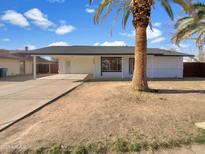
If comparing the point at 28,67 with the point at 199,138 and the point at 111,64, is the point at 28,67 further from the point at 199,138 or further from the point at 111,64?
the point at 199,138

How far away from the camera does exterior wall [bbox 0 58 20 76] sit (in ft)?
96.3

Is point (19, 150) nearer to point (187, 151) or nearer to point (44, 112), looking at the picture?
point (44, 112)

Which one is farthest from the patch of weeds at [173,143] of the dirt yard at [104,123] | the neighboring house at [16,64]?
the neighboring house at [16,64]

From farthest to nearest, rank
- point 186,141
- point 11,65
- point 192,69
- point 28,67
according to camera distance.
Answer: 1. point 28,67
2. point 11,65
3. point 192,69
4. point 186,141

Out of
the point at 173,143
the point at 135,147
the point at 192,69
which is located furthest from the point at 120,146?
the point at 192,69

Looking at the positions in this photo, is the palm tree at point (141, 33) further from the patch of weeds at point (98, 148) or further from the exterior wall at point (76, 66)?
the exterior wall at point (76, 66)

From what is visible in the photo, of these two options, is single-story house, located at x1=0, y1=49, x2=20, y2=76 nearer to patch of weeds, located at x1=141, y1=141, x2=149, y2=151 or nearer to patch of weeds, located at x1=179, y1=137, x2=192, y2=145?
patch of weeds, located at x1=141, y1=141, x2=149, y2=151

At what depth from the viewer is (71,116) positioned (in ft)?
21.8

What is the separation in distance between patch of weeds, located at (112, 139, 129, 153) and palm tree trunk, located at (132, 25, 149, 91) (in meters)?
7.15

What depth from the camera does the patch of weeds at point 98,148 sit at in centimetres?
427

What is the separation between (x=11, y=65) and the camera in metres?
31.8

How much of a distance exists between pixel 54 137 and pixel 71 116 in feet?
5.93

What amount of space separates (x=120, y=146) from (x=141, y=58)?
301 inches

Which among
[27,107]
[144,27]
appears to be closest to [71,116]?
[27,107]
